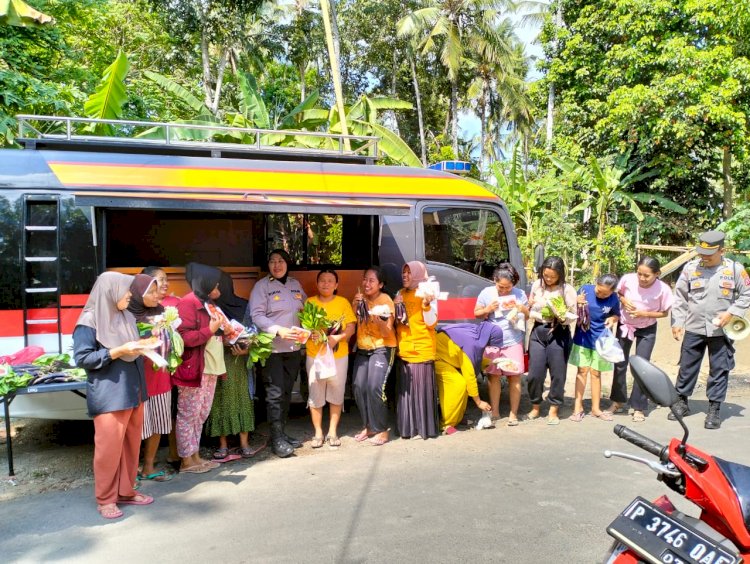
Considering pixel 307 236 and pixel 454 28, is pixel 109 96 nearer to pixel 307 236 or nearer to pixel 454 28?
pixel 307 236

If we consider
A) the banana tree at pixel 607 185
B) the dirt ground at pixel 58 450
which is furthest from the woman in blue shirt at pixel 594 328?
the banana tree at pixel 607 185

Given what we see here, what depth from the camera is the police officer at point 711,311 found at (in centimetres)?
581

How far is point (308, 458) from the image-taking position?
5051mm

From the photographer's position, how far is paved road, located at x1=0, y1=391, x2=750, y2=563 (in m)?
3.48

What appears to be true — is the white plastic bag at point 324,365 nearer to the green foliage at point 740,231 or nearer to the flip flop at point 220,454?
the flip flop at point 220,454

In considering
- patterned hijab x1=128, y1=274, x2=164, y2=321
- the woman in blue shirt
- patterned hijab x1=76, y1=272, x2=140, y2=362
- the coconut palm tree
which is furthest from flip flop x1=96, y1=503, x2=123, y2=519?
the coconut palm tree

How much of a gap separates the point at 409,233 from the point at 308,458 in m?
2.35

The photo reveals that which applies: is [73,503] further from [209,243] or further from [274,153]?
[274,153]

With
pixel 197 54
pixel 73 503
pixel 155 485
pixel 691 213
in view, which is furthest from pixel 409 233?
pixel 197 54

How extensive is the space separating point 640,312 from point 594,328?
0.47m

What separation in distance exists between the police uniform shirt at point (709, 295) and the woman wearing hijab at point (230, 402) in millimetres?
Result: 4341

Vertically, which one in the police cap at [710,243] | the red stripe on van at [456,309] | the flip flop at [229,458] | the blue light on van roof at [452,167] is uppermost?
the blue light on van roof at [452,167]

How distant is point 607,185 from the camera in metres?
14.2

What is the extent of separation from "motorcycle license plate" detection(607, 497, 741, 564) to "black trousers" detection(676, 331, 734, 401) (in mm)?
4355
